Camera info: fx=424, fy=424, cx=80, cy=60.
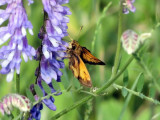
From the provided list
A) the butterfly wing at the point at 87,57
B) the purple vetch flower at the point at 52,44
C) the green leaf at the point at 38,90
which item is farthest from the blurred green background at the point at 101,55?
the green leaf at the point at 38,90

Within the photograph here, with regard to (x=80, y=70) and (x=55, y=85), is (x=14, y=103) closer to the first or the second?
(x=55, y=85)

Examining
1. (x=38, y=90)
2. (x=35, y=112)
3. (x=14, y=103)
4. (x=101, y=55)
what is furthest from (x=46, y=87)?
(x=101, y=55)

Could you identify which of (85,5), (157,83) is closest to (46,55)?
(157,83)

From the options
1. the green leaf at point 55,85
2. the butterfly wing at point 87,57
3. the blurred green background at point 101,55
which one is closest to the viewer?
the green leaf at point 55,85

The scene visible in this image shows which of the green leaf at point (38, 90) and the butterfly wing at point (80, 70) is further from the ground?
the butterfly wing at point (80, 70)

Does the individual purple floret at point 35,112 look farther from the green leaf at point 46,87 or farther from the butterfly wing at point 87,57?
the butterfly wing at point 87,57

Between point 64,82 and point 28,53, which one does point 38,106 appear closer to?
point 64,82

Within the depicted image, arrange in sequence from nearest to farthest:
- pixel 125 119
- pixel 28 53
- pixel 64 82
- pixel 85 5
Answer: pixel 28 53 → pixel 64 82 → pixel 125 119 → pixel 85 5
